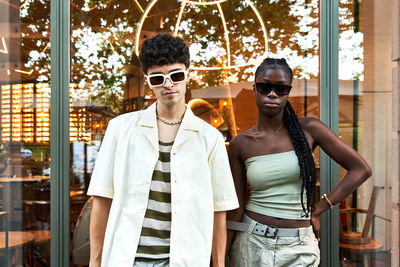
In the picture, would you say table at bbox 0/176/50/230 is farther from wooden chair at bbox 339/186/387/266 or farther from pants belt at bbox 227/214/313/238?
wooden chair at bbox 339/186/387/266

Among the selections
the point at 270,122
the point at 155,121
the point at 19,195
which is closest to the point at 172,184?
the point at 155,121

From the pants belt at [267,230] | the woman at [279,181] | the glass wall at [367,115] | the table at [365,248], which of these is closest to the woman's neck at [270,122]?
the woman at [279,181]

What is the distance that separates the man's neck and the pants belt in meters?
0.68

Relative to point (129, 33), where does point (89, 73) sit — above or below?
below

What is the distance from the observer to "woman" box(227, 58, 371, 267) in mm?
2053

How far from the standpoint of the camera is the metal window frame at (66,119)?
271cm

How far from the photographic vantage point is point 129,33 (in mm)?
4699

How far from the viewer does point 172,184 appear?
1.77 metres

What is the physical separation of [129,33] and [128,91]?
29.9 inches

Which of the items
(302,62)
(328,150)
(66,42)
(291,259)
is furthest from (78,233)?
(302,62)

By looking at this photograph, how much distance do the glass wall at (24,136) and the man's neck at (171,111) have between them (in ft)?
4.48

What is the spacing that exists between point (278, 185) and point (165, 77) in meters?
0.84

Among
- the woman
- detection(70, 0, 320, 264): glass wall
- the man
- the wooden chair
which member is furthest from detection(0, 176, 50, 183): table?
the wooden chair

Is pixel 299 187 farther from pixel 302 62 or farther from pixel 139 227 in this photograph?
pixel 302 62
